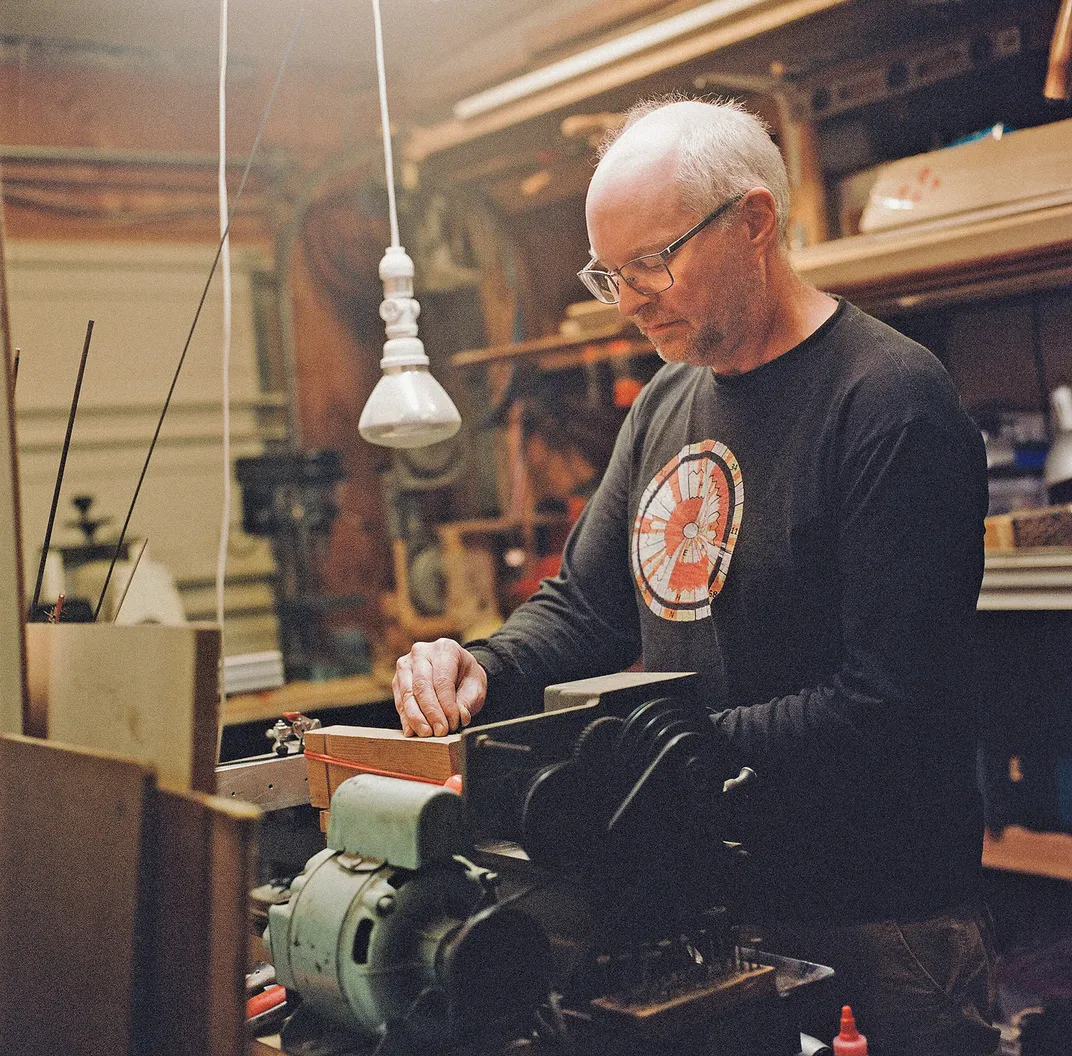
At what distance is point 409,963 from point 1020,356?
9.24 ft

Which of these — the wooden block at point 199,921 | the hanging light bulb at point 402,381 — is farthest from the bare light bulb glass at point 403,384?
the wooden block at point 199,921

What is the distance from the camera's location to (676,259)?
1.64 metres

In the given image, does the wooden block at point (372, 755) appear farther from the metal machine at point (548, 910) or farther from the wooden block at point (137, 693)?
the wooden block at point (137, 693)

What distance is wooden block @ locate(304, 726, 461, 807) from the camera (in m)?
1.30

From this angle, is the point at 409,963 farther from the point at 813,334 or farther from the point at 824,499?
the point at 813,334

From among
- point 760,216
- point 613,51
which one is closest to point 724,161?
point 760,216

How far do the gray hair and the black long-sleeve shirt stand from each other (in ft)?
0.66

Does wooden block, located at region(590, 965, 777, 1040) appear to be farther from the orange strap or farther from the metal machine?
the orange strap

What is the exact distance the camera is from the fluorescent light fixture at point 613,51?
10.6ft

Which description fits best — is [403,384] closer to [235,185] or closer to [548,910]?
[548,910]

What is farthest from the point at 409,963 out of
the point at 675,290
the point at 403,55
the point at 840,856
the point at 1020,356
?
the point at 403,55

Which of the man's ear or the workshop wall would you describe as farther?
the workshop wall

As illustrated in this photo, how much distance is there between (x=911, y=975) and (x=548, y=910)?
61cm

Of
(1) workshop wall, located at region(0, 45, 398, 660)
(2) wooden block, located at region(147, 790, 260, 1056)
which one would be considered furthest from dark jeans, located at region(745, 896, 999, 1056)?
(1) workshop wall, located at region(0, 45, 398, 660)
